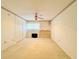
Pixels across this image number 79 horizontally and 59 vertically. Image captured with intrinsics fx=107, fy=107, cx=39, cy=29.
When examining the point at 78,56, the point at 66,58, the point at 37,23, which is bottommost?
the point at 66,58

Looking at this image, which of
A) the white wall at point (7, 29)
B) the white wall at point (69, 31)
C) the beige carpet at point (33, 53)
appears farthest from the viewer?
the white wall at point (7, 29)

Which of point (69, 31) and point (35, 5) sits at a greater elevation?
point (35, 5)

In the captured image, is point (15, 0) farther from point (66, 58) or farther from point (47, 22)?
point (47, 22)

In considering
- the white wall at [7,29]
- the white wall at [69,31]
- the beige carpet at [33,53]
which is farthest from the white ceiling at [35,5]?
the beige carpet at [33,53]

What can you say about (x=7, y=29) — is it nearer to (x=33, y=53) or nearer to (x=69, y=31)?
(x=33, y=53)

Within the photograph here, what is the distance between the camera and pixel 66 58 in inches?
180

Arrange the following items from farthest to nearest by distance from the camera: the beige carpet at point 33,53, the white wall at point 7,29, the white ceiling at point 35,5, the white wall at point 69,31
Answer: the white wall at point 7,29
the beige carpet at point 33,53
the white ceiling at point 35,5
the white wall at point 69,31

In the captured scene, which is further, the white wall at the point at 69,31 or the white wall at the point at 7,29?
the white wall at the point at 7,29

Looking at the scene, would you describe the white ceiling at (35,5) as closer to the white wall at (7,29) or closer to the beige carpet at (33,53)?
the white wall at (7,29)

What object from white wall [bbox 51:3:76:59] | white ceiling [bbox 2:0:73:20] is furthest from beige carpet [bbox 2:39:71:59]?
white ceiling [bbox 2:0:73:20]

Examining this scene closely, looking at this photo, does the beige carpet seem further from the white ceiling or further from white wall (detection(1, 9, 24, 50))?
the white ceiling

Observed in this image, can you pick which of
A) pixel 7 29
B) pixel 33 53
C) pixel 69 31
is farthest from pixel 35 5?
pixel 7 29

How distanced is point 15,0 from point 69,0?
2.09 m

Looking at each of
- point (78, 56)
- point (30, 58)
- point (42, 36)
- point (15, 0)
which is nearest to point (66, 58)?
point (30, 58)
